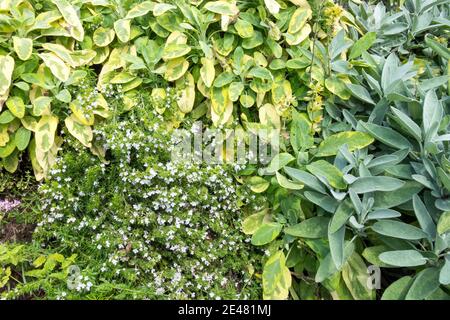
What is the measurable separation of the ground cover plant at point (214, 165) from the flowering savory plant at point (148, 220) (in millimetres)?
11

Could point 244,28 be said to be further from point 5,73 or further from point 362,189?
point 5,73

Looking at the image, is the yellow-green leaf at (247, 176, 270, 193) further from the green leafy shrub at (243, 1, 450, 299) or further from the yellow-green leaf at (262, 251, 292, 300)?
the yellow-green leaf at (262, 251, 292, 300)

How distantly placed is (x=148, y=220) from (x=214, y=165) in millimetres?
473

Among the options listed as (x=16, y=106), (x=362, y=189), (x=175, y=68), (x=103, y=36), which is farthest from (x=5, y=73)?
(x=362, y=189)

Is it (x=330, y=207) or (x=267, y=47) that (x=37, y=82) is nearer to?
(x=267, y=47)

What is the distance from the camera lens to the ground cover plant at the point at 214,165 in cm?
205

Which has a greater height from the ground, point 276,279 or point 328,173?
point 328,173

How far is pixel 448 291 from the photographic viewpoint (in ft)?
6.43

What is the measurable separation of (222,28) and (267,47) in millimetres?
324

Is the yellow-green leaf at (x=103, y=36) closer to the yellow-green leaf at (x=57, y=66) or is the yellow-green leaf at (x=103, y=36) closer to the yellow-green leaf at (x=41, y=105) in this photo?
the yellow-green leaf at (x=57, y=66)

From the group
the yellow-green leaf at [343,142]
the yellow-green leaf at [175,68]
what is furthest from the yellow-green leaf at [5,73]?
the yellow-green leaf at [343,142]

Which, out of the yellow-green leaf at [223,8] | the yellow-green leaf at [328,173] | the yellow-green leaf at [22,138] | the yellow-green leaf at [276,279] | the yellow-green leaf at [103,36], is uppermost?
the yellow-green leaf at [223,8]

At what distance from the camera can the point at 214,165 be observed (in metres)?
2.32
